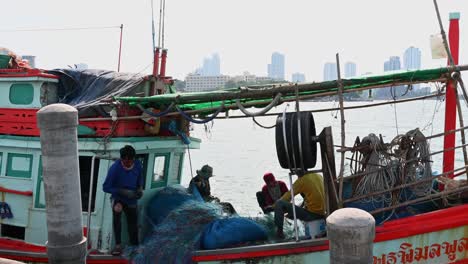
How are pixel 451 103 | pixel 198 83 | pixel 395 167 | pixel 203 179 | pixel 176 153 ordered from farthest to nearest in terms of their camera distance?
pixel 198 83 < pixel 203 179 < pixel 176 153 < pixel 451 103 < pixel 395 167

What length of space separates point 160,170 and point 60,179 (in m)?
3.73

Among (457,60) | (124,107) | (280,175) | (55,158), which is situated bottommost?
(280,175)

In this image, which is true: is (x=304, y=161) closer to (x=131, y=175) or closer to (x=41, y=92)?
(x=131, y=175)

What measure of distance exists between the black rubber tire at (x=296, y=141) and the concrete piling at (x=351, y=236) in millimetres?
2146

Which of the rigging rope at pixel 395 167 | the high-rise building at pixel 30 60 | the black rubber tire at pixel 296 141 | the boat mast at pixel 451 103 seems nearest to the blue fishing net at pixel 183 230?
the black rubber tire at pixel 296 141

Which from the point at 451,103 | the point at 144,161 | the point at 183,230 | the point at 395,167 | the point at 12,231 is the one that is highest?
the point at 451,103

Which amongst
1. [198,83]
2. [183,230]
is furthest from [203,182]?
[198,83]

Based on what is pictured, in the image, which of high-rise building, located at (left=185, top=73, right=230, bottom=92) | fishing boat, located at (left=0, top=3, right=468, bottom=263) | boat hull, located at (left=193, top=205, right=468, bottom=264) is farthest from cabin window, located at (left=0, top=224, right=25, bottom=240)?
boat hull, located at (left=193, top=205, right=468, bottom=264)

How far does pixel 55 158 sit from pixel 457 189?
470 centimetres

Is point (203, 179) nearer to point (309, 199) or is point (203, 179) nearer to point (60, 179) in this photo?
point (309, 199)

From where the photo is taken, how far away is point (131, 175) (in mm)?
7035

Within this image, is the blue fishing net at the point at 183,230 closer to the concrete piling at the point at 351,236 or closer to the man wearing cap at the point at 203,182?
the man wearing cap at the point at 203,182

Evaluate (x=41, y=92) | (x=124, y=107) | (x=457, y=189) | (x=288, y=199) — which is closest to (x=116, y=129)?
(x=124, y=107)

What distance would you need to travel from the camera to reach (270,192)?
862 cm
